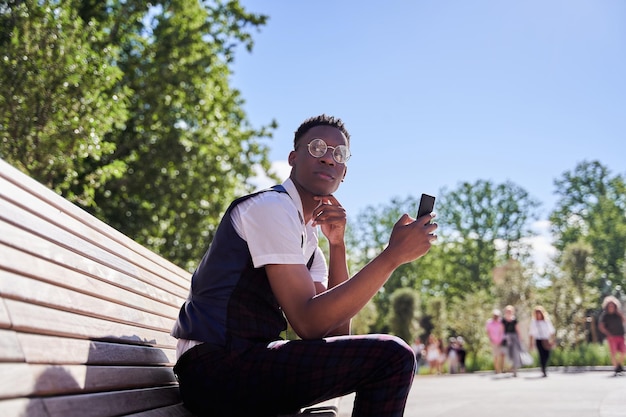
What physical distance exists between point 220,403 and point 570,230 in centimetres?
5703

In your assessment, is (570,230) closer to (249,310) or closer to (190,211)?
(190,211)

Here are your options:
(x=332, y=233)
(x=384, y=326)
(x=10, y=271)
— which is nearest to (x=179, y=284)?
(x=332, y=233)

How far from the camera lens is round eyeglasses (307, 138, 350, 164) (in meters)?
3.05

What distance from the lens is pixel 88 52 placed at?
1193cm

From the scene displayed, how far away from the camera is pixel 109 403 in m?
2.12

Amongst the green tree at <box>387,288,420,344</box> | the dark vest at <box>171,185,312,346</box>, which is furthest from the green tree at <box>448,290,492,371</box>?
the dark vest at <box>171,185,312,346</box>

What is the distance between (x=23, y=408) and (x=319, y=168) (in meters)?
1.72

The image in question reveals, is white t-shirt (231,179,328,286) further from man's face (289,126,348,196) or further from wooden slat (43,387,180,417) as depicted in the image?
wooden slat (43,387,180,417)

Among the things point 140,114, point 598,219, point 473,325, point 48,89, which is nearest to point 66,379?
point 48,89

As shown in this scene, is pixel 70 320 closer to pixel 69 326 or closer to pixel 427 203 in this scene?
pixel 69 326

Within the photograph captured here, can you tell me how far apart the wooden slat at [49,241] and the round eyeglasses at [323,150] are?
3.16 feet

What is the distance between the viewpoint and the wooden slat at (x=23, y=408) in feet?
5.01

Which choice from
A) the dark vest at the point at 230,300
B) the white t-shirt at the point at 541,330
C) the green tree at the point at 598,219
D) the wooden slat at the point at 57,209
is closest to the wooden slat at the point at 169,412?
the dark vest at the point at 230,300

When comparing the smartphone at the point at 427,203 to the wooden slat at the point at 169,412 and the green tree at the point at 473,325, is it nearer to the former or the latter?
the wooden slat at the point at 169,412
